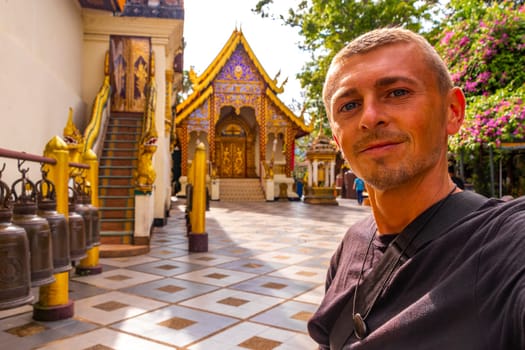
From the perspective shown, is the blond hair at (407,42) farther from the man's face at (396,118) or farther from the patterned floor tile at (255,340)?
the patterned floor tile at (255,340)

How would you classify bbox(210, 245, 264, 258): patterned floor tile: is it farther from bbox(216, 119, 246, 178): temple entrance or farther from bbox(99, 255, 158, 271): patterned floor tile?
bbox(216, 119, 246, 178): temple entrance

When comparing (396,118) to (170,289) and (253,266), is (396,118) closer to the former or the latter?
(170,289)

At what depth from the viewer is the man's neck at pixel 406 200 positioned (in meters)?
1.11

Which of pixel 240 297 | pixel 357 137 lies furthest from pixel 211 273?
pixel 357 137

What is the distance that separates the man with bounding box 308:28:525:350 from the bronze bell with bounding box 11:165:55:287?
6.37ft

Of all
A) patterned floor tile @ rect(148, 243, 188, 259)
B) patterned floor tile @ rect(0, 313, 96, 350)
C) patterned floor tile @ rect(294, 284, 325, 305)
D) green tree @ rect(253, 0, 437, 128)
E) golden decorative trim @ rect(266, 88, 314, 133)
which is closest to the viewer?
patterned floor tile @ rect(0, 313, 96, 350)

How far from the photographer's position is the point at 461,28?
345 inches

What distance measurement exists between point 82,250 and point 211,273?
2060 mm

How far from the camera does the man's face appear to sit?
107 cm

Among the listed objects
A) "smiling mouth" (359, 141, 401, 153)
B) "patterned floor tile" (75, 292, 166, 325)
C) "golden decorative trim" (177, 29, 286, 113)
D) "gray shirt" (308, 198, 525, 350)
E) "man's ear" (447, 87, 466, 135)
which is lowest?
"patterned floor tile" (75, 292, 166, 325)

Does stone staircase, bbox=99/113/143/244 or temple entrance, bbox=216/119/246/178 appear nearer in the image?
stone staircase, bbox=99/113/143/244

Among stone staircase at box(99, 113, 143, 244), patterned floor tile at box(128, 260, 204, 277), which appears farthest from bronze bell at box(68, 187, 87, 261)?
stone staircase at box(99, 113, 143, 244)

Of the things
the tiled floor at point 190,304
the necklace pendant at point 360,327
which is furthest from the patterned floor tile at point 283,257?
the necklace pendant at point 360,327

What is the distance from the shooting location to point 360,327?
3.34 feet
